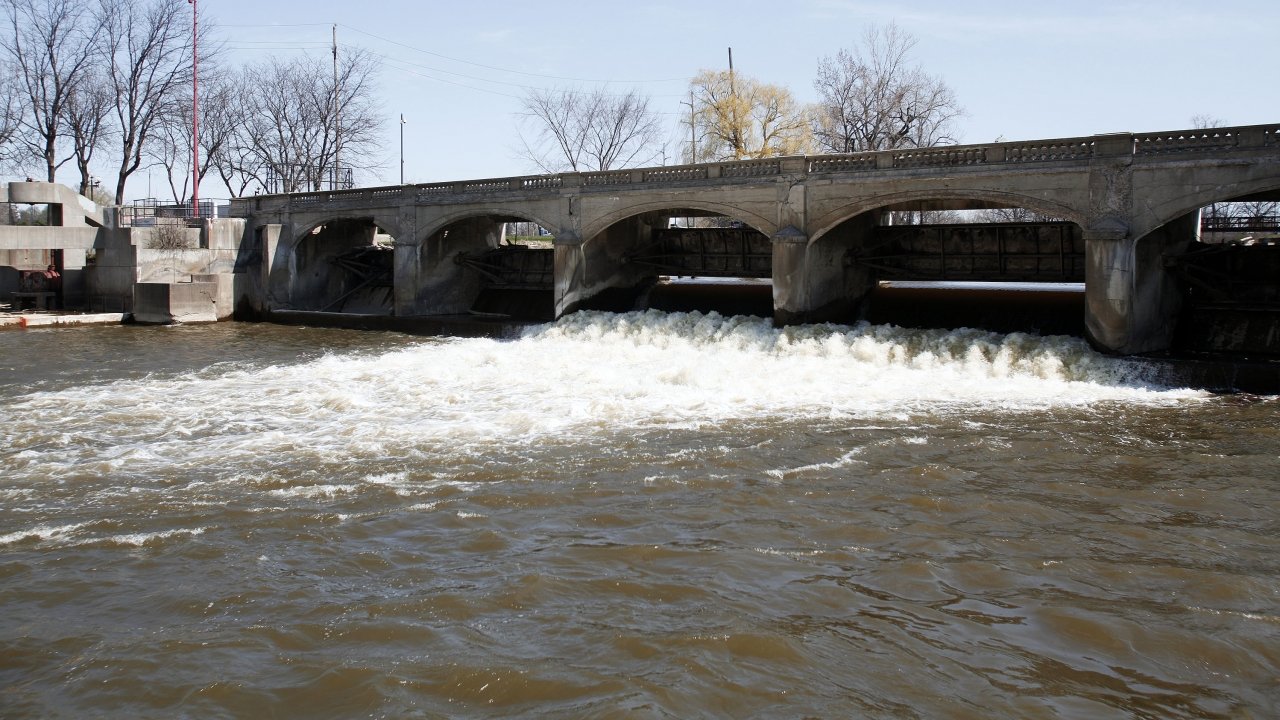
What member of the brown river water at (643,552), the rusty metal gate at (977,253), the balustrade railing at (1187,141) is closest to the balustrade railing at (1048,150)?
the balustrade railing at (1187,141)

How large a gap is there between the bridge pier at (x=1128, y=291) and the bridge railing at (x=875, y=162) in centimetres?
192

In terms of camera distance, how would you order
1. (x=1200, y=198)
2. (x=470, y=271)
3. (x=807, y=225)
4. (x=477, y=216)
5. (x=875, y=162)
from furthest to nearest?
1. (x=470, y=271)
2. (x=477, y=216)
3. (x=807, y=225)
4. (x=875, y=162)
5. (x=1200, y=198)

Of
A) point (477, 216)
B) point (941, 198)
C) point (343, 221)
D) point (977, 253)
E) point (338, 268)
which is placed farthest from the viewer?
point (338, 268)

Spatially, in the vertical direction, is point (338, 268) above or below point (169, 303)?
above

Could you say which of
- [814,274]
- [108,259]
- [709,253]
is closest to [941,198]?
[814,274]

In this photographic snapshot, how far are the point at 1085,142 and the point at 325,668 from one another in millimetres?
19684

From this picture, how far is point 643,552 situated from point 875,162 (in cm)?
1750

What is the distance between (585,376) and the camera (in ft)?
70.5

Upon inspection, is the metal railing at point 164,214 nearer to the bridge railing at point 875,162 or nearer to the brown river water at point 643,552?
the bridge railing at point 875,162

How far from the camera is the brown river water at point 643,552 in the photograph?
24.0ft

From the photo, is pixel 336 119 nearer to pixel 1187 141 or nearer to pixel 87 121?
pixel 87 121

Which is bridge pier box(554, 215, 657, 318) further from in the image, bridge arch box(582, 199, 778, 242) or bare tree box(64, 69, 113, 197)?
bare tree box(64, 69, 113, 197)

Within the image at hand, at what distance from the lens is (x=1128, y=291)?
20891mm

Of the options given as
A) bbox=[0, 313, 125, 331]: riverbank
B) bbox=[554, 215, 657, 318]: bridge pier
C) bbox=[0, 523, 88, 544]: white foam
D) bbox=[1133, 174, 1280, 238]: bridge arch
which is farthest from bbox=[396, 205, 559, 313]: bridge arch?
bbox=[0, 523, 88, 544]: white foam
